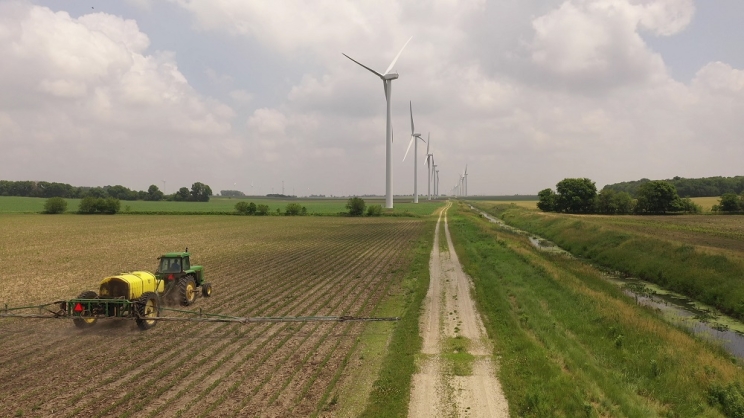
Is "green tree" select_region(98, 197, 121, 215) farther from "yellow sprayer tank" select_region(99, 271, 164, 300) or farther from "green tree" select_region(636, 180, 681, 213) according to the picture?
"green tree" select_region(636, 180, 681, 213)

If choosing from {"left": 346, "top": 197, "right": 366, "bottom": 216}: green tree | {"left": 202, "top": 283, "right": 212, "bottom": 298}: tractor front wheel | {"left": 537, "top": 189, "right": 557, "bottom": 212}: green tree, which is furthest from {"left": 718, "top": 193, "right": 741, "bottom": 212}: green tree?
{"left": 202, "top": 283, "right": 212, "bottom": 298}: tractor front wheel

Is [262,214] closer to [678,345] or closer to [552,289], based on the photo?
[552,289]

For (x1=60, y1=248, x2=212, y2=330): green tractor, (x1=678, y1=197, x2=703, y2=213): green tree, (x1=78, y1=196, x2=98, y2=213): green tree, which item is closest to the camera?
(x1=60, y1=248, x2=212, y2=330): green tractor

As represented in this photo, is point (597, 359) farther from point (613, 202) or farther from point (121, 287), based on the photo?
point (613, 202)

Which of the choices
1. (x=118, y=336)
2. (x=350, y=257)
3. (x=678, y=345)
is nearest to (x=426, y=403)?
(x=678, y=345)

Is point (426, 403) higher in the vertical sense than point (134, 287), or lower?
lower

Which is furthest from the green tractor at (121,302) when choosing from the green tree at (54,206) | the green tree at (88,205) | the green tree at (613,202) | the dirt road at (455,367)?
the green tree at (54,206)

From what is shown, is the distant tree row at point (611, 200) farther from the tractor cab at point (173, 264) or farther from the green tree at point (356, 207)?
the tractor cab at point (173, 264)
